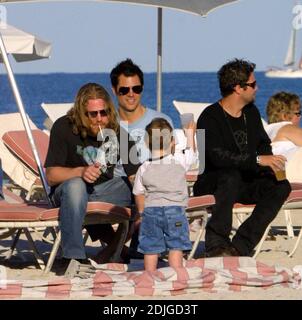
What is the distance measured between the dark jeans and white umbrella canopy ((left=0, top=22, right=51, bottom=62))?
4830 mm

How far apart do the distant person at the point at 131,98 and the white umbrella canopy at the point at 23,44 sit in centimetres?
446

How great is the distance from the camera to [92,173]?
6.86 metres

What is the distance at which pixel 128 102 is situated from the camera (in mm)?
7504

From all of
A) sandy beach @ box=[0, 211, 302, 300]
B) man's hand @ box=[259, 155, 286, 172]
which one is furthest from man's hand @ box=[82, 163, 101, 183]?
man's hand @ box=[259, 155, 286, 172]

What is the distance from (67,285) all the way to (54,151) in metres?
0.99

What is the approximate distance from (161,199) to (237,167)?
83 cm

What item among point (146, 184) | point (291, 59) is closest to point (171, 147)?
point (146, 184)

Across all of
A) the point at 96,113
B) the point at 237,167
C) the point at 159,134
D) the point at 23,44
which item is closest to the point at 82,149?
the point at 96,113

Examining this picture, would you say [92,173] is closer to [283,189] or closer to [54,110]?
[283,189]

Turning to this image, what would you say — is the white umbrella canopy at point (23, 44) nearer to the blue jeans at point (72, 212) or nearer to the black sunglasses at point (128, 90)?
the black sunglasses at point (128, 90)

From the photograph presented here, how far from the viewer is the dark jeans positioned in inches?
286

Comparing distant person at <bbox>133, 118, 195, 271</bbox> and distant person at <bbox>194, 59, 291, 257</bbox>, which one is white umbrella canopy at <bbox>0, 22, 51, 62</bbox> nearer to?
distant person at <bbox>194, 59, 291, 257</bbox>

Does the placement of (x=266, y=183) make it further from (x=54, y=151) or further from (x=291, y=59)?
(x=291, y=59)

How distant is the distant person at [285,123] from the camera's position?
28.7 feet
